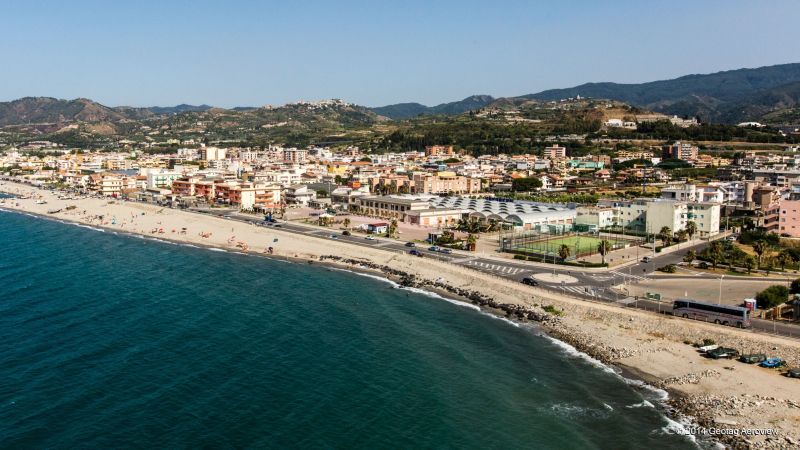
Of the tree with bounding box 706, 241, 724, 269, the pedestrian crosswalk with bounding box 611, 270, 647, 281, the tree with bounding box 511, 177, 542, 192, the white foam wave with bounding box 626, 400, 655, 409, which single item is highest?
the tree with bounding box 511, 177, 542, 192

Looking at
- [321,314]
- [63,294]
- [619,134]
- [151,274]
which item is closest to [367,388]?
[321,314]

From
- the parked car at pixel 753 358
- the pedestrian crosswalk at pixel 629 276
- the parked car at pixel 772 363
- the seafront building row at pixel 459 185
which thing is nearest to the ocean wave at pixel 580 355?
the parked car at pixel 753 358

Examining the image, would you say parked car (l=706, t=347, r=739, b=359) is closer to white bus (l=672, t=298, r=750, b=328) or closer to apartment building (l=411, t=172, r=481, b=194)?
white bus (l=672, t=298, r=750, b=328)

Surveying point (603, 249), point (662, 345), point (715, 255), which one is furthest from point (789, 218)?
point (662, 345)

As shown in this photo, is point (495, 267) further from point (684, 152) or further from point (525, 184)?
point (684, 152)

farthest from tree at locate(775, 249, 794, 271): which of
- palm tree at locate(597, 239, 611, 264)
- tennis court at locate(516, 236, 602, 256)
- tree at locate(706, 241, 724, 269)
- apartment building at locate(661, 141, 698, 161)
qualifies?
apartment building at locate(661, 141, 698, 161)

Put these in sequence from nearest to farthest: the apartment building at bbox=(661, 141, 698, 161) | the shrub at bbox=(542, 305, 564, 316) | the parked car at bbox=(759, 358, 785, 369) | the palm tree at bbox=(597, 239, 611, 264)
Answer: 1. the parked car at bbox=(759, 358, 785, 369)
2. the shrub at bbox=(542, 305, 564, 316)
3. the palm tree at bbox=(597, 239, 611, 264)
4. the apartment building at bbox=(661, 141, 698, 161)
